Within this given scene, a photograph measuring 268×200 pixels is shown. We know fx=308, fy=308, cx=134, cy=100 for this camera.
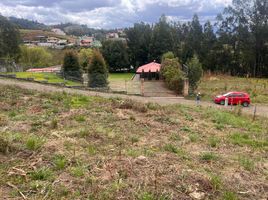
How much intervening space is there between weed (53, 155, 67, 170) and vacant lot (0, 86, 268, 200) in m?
0.02

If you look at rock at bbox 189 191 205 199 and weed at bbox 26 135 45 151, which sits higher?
weed at bbox 26 135 45 151

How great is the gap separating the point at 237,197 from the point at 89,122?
5.39 meters

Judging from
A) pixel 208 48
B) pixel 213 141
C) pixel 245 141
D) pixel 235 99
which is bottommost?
pixel 235 99

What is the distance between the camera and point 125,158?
570 cm

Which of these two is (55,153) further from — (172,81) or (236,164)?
(172,81)

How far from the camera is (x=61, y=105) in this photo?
11.9 metres

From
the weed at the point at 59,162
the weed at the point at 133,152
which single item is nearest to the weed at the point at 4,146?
the weed at the point at 59,162

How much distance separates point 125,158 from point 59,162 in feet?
3.93

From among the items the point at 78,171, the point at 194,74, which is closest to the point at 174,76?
the point at 194,74

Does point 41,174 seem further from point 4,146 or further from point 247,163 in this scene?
point 247,163

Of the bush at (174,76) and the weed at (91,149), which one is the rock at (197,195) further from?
the bush at (174,76)

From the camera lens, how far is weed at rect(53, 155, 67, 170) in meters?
5.19

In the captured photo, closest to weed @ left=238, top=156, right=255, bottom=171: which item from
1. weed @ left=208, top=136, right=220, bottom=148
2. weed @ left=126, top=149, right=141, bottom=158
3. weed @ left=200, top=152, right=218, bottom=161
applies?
weed @ left=200, top=152, right=218, bottom=161

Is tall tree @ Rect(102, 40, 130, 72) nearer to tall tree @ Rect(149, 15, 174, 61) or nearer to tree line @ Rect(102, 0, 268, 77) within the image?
tree line @ Rect(102, 0, 268, 77)
